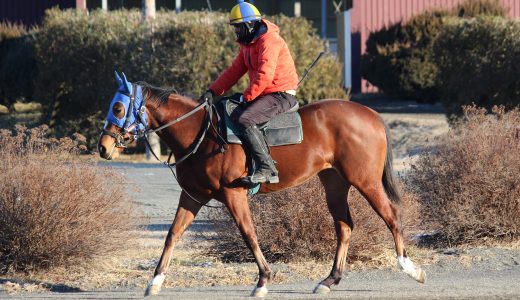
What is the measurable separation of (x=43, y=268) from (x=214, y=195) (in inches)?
83.5

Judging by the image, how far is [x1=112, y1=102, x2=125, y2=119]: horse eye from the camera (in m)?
8.62

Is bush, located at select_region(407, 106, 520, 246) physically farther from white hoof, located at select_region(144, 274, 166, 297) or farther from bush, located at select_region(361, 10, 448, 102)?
bush, located at select_region(361, 10, 448, 102)

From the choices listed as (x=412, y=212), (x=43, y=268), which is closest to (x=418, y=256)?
(x=412, y=212)

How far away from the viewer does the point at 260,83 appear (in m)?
8.78

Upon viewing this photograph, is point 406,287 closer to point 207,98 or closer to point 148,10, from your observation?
point 207,98

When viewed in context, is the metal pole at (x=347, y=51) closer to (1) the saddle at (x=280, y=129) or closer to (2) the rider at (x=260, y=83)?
(2) the rider at (x=260, y=83)

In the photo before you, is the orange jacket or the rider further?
the orange jacket

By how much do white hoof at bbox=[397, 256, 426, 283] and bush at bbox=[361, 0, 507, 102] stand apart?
19180 millimetres

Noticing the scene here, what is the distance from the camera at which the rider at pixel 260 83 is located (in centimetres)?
866

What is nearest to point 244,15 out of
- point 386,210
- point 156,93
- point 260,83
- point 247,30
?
point 247,30

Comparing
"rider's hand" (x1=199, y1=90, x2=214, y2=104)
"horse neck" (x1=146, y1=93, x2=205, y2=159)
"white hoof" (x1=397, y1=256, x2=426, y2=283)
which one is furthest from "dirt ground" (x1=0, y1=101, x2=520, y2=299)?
"rider's hand" (x1=199, y1=90, x2=214, y2=104)

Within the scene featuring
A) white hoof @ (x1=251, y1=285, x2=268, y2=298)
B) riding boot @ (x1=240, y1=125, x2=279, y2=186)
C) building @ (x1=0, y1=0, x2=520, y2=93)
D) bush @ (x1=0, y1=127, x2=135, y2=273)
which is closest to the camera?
white hoof @ (x1=251, y1=285, x2=268, y2=298)

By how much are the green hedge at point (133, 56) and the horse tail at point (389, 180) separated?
1222cm

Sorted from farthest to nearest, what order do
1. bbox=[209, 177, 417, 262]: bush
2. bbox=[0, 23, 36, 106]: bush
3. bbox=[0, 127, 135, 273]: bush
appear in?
1. bbox=[0, 23, 36, 106]: bush
2. bbox=[209, 177, 417, 262]: bush
3. bbox=[0, 127, 135, 273]: bush
